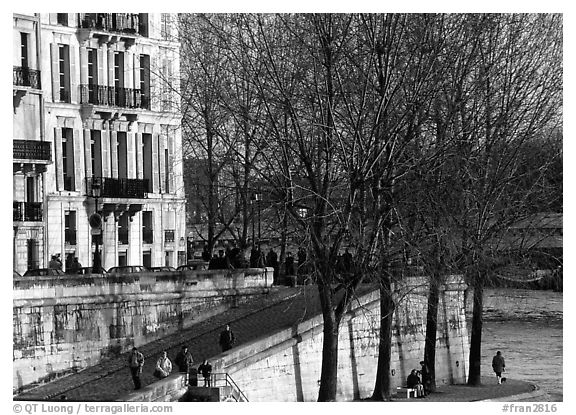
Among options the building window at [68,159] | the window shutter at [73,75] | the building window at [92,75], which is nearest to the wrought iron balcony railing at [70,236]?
the building window at [68,159]

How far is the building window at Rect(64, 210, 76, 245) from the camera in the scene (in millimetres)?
62250

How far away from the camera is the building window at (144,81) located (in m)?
64.8

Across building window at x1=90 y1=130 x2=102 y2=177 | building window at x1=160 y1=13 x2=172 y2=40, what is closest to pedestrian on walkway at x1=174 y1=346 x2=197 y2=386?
building window at x1=90 y1=130 x2=102 y2=177

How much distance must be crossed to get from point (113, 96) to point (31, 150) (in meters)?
4.78

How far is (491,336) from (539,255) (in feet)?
46.4

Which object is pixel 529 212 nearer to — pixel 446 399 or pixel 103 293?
pixel 446 399

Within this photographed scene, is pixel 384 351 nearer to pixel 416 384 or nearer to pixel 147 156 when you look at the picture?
pixel 416 384

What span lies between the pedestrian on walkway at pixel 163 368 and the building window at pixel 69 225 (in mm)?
14490

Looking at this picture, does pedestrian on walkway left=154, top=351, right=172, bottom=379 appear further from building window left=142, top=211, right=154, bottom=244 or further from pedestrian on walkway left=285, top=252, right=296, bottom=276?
building window left=142, top=211, right=154, bottom=244

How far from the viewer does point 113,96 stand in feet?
210

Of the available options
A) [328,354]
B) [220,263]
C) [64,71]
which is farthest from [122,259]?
[328,354]

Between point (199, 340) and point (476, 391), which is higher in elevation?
point (199, 340)

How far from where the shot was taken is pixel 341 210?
47.4 m

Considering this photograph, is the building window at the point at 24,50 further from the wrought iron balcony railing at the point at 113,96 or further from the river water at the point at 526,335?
the river water at the point at 526,335
